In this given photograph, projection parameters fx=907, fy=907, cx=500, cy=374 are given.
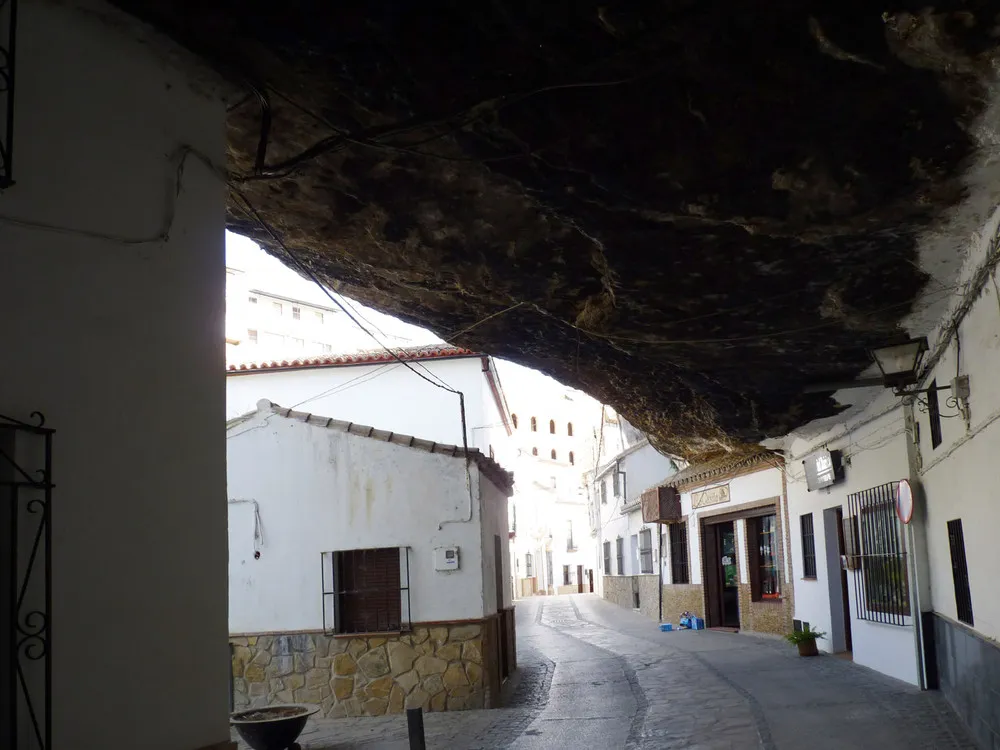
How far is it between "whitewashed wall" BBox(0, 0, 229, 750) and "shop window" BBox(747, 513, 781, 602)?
1400 centimetres

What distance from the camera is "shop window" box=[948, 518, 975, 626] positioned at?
7.59 metres

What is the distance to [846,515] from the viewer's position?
11.8 meters

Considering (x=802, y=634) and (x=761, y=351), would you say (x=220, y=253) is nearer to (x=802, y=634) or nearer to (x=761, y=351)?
(x=761, y=351)

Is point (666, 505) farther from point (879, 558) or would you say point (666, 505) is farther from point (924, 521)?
point (924, 521)

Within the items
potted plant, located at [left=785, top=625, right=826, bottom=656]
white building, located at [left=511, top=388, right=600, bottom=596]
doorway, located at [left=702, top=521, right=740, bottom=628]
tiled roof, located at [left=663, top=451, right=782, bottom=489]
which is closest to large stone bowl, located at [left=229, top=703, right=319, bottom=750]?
potted plant, located at [left=785, top=625, right=826, bottom=656]

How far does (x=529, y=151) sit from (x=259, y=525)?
7929 millimetres

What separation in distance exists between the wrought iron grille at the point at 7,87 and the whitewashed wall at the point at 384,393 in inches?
665

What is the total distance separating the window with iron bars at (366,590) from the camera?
444 inches

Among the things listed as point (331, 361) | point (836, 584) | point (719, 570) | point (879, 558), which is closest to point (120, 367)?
point (879, 558)

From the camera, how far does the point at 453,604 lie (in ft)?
36.6

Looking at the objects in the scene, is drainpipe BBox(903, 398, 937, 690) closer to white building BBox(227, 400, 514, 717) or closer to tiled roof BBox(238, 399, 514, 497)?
white building BBox(227, 400, 514, 717)

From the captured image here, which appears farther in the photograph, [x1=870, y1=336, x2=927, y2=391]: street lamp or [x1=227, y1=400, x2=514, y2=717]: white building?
[x1=227, y1=400, x2=514, y2=717]: white building

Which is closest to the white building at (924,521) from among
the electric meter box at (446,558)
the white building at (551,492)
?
the electric meter box at (446,558)

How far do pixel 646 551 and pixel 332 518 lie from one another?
629 inches
